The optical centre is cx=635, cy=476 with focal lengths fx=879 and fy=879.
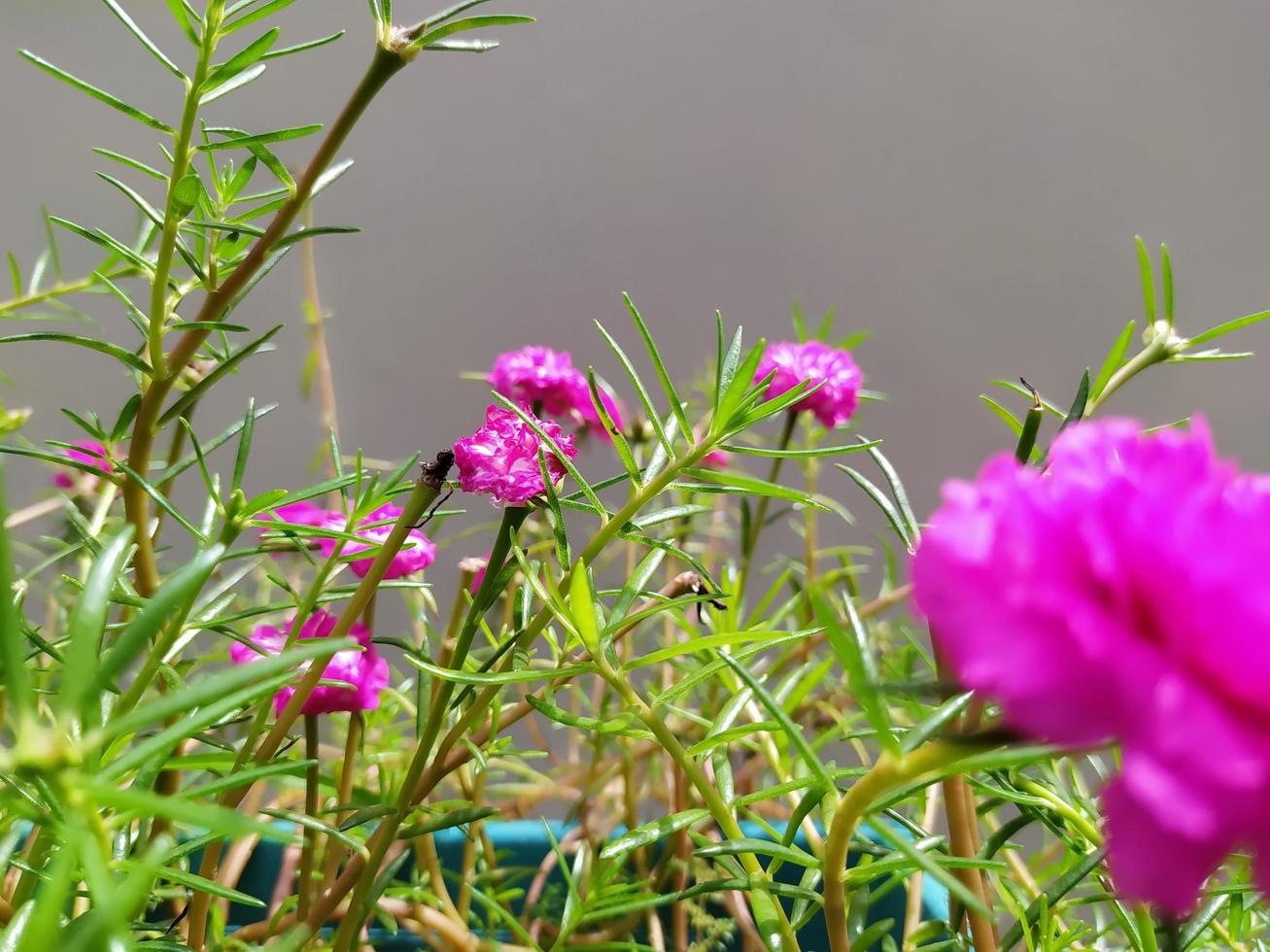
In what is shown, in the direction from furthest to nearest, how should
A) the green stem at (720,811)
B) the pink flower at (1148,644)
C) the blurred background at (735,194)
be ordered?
the blurred background at (735,194), the green stem at (720,811), the pink flower at (1148,644)

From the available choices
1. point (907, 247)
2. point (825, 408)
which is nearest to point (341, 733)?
point (825, 408)

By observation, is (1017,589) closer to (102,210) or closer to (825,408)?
(825,408)

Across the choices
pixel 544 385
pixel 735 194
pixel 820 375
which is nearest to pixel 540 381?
pixel 544 385

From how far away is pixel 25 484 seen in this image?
1041mm

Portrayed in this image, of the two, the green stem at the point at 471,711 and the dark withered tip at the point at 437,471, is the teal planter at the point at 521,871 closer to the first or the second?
the green stem at the point at 471,711

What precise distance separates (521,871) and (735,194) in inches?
31.4

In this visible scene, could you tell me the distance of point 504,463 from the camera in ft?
0.89

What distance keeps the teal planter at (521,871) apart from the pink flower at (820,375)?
22 centimetres

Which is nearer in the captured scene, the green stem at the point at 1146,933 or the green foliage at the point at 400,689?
the green foliage at the point at 400,689

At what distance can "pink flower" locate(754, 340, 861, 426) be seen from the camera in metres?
0.44

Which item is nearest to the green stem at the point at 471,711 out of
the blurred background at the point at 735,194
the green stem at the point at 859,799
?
the green stem at the point at 859,799

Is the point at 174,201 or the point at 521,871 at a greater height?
the point at 174,201

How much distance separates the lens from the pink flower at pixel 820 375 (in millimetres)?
442

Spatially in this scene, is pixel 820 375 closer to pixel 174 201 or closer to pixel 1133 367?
pixel 1133 367
